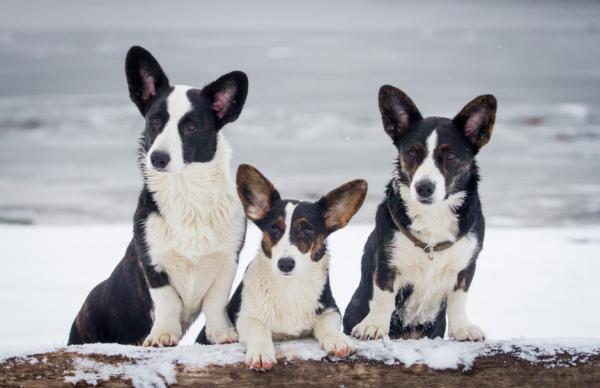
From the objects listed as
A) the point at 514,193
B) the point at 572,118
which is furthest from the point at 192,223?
the point at 572,118

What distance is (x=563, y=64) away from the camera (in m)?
23.5

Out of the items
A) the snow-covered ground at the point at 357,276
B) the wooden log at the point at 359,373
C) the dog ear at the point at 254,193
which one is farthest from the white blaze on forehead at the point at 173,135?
the snow-covered ground at the point at 357,276

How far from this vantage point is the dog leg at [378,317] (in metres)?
4.07

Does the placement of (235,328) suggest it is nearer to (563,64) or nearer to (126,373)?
(126,373)

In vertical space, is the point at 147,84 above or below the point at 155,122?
above

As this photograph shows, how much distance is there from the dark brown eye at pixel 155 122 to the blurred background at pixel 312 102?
5523 millimetres

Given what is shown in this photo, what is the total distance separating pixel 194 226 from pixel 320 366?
3.35 ft

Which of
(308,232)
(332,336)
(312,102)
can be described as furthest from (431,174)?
(312,102)

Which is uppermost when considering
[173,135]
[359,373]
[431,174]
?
[173,135]

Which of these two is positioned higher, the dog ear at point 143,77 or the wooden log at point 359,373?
the dog ear at point 143,77

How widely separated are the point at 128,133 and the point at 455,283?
36.3ft

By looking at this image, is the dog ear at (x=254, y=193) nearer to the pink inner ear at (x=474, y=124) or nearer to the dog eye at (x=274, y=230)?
the dog eye at (x=274, y=230)

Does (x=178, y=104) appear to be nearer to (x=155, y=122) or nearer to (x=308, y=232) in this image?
(x=155, y=122)

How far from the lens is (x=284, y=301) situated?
400 centimetres
